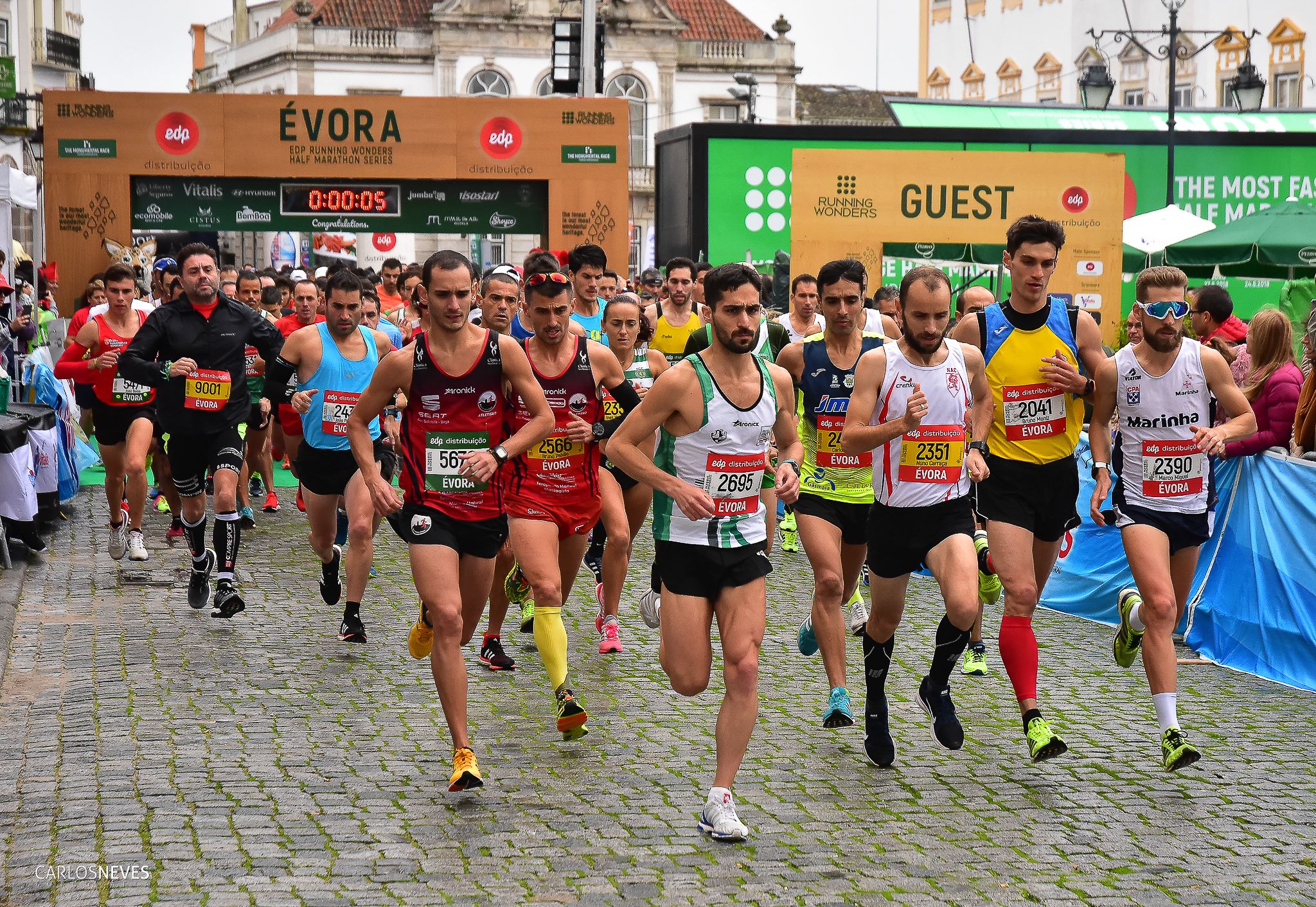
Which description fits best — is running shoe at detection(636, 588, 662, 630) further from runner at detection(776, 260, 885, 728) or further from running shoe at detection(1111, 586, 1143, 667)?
running shoe at detection(1111, 586, 1143, 667)

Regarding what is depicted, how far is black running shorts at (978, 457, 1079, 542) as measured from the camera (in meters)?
7.12

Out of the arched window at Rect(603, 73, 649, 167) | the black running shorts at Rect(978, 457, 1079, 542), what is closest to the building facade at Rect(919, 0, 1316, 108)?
the arched window at Rect(603, 73, 649, 167)

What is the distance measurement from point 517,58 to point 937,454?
65.2 metres

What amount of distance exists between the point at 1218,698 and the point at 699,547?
365 centimetres

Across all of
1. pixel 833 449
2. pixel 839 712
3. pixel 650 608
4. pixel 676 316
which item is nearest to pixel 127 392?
pixel 676 316

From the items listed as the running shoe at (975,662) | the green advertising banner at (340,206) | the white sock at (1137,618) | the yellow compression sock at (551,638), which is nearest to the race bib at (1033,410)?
the white sock at (1137,618)

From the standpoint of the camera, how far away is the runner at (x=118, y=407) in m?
11.3

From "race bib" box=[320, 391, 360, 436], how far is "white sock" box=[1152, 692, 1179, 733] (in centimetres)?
482

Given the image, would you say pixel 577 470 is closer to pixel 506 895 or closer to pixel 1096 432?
pixel 1096 432

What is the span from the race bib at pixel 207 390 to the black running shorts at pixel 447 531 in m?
3.87

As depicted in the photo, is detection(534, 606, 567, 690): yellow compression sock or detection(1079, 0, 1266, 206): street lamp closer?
detection(534, 606, 567, 690): yellow compression sock

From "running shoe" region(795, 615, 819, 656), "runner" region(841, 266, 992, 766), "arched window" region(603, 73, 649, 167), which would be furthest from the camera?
"arched window" region(603, 73, 649, 167)

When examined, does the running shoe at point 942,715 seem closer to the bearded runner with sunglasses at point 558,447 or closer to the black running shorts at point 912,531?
the black running shorts at point 912,531

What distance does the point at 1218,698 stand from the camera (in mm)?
8359
